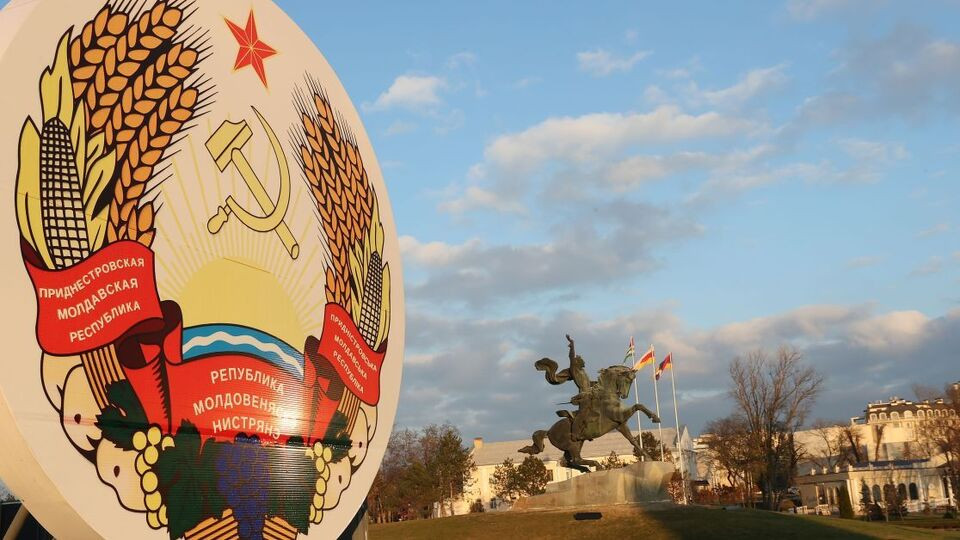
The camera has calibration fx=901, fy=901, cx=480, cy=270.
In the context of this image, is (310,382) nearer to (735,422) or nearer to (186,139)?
(186,139)

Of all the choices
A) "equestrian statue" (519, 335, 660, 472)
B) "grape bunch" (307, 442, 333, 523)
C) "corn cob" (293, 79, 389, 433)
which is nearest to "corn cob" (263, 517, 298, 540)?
"grape bunch" (307, 442, 333, 523)

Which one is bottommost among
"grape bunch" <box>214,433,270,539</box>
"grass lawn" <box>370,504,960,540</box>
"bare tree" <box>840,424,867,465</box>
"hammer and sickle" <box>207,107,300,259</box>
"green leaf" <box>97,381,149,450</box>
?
"grass lawn" <box>370,504,960,540</box>

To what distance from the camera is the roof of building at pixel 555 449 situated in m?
87.8

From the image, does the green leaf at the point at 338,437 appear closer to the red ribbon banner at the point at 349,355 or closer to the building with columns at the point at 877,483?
the red ribbon banner at the point at 349,355

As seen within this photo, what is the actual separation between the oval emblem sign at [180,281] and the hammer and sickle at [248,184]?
0.03m

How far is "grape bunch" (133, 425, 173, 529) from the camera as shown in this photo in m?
9.86

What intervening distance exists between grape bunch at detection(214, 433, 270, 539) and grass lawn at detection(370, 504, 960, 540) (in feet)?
48.2

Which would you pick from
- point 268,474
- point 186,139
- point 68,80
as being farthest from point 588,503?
point 68,80

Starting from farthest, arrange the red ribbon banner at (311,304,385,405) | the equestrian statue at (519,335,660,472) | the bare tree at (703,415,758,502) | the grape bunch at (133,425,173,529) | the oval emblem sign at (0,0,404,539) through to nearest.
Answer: the bare tree at (703,415,758,502) → the equestrian statue at (519,335,660,472) → the red ribbon banner at (311,304,385,405) → the grape bunch at (133,425,173,529) → the oval emblem sign at (0,0,404,539)

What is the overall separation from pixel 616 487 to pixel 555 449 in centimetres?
6306

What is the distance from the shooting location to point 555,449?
293 ft

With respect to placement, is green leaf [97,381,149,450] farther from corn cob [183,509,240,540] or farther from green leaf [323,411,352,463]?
green leaf [323,411,352,463]

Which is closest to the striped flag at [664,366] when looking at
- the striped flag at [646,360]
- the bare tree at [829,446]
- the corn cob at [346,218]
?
the striped flag at [646,360]

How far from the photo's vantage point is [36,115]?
911 cm
